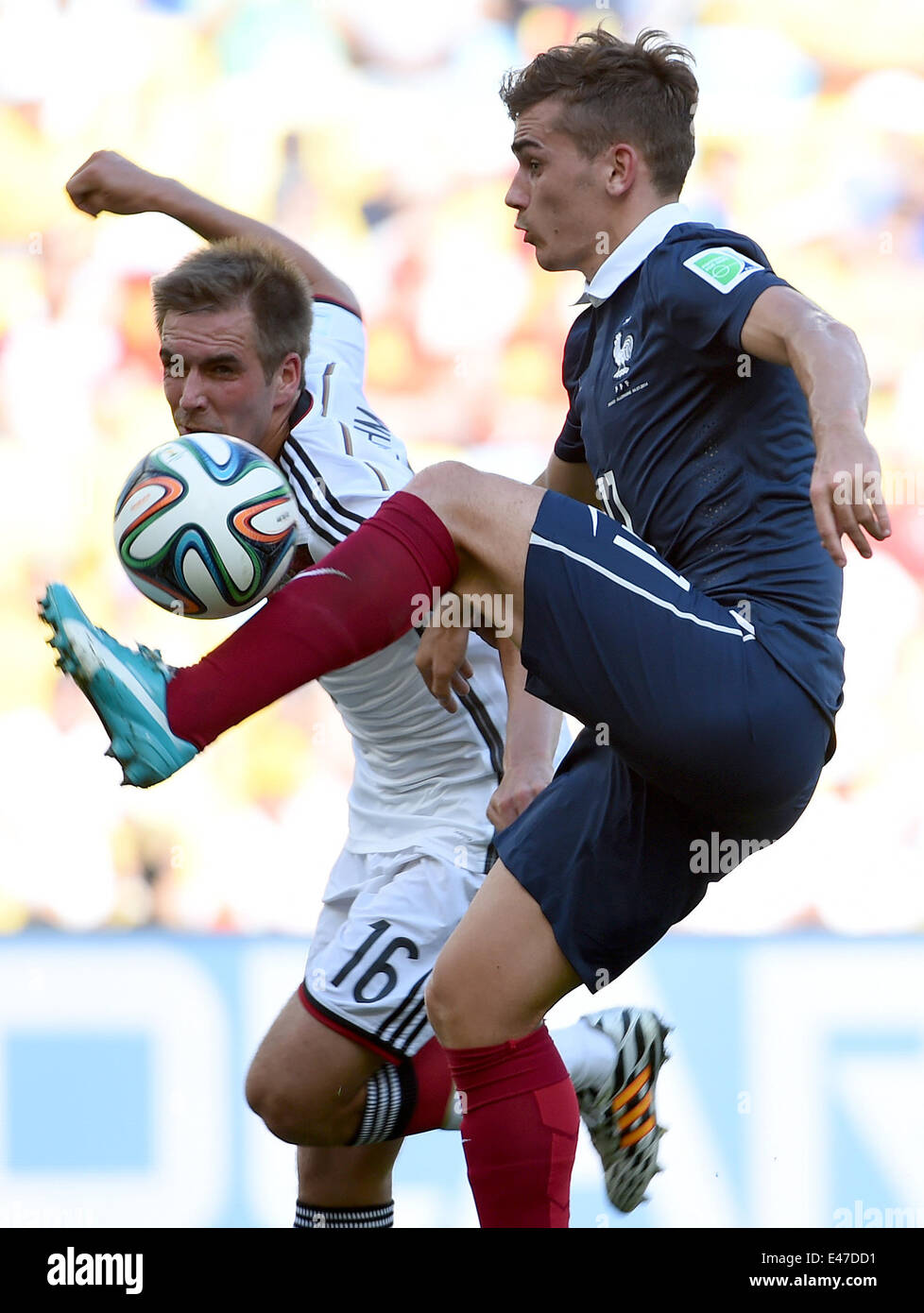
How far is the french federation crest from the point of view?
2154 mm

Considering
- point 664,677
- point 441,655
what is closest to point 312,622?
point 441,655

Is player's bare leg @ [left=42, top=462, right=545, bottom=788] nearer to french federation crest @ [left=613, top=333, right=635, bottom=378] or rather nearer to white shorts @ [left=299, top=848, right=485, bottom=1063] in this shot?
french federation crest @ [left=613, top=333, right=635, bottom=378]

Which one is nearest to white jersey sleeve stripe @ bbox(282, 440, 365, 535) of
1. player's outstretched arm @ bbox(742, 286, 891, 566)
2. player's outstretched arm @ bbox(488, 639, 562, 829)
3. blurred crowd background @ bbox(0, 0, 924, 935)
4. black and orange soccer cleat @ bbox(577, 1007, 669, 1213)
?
player's outstretched arm @ bbox(488, 639, 562, 829)

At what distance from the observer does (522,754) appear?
244 cm

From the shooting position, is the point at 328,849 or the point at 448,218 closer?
the point at 328,849

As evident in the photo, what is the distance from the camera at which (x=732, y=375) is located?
2.07 m

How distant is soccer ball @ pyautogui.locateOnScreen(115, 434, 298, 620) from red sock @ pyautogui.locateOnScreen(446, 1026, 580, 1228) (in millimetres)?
691

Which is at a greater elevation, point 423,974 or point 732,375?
point 732,375

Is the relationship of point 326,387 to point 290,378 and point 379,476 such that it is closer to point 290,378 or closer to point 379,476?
point 290,378

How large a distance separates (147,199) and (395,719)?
962mm

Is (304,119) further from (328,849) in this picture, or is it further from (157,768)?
(157,768)

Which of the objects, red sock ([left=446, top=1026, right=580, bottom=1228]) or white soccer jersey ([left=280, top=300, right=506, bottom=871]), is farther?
white soccer jersey ([left=280, top=300, right=506, bottom=871])

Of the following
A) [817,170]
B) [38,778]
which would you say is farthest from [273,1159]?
[817,170]

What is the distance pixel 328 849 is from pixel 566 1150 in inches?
81.0
